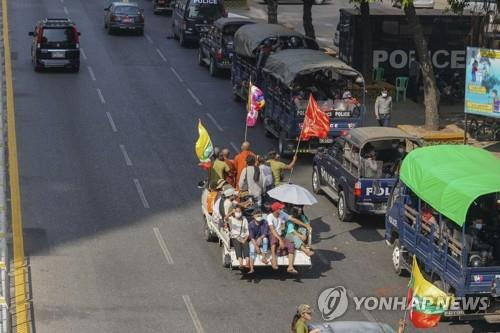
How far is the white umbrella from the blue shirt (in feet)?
2.62

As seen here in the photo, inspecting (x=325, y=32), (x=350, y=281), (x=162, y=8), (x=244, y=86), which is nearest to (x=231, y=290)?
(x=350, y=281)

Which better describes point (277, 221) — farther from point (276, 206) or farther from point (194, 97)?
point (194, 97)

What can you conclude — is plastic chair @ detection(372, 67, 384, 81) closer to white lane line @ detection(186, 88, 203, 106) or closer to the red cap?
white lane line @ detection(186, 88, 203, 106)

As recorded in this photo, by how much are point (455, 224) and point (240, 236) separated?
4.31m

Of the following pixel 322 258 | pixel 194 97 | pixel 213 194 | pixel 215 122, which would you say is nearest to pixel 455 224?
pixel 322 258

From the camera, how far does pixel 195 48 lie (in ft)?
168

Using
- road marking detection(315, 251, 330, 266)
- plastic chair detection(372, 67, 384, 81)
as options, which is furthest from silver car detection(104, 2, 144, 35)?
road marking detection(315, 251, 330, 266)

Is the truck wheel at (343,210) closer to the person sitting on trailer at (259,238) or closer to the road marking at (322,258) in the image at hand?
the road marking at (322,258)

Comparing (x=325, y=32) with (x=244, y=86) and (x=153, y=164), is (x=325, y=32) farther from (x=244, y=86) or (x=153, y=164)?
(x=153, y=164)

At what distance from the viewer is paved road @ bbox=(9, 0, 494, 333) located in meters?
20.4

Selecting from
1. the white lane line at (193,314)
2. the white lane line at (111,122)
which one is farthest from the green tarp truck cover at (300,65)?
the white lane line at (193,314)

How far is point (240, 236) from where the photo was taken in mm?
21875

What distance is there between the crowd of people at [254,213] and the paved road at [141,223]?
0.65 m

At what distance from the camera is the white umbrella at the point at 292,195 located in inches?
880
